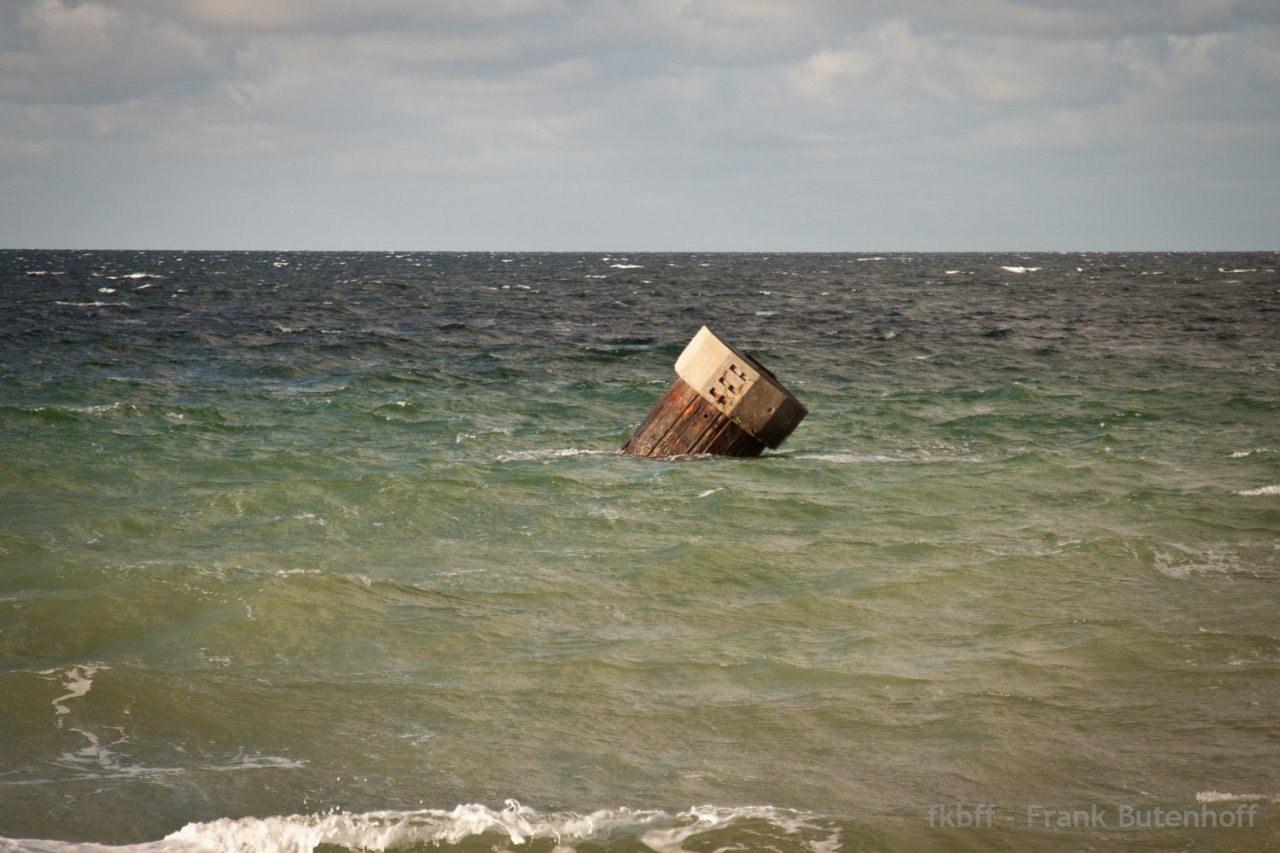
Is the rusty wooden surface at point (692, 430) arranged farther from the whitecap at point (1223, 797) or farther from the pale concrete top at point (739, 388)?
the whitecap at point (1223, 797)

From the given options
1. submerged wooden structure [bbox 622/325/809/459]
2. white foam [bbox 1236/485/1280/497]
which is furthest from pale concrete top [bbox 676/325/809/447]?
white foam [bbox 1236/485/1280/497]

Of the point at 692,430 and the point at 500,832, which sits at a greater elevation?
the point at 692,430

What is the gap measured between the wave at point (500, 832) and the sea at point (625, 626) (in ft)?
0.06

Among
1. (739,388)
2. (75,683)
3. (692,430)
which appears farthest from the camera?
(692,430)

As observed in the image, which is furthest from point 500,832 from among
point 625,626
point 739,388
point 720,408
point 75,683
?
point 720,408

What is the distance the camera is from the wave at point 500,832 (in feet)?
15.3

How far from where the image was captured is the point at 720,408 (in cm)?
1232

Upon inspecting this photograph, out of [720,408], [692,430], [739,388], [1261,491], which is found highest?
[739,388]

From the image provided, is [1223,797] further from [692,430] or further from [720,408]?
[692,430]

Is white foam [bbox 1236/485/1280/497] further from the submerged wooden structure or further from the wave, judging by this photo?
the wave

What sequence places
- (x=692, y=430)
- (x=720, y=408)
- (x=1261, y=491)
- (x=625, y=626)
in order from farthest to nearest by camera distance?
(x=692, y=430) < (x=720, y=408) < (x=1261, y=491) < (x=625, y=626)

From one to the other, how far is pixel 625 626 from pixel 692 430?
523 cm

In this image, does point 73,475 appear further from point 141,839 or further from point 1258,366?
point 1258,366

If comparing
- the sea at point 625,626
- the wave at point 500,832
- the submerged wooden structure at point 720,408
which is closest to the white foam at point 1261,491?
the sea at point 625,626
